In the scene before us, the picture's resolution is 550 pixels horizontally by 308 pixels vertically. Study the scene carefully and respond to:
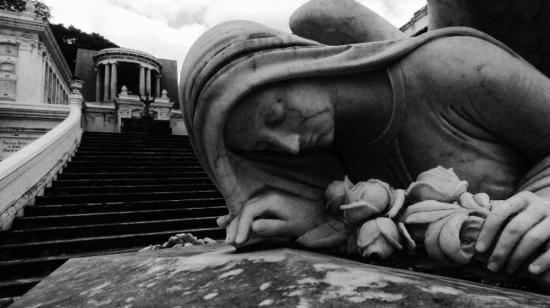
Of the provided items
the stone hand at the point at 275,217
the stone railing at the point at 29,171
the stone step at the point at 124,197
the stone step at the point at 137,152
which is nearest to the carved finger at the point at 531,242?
the stone hand at the point at 275,217

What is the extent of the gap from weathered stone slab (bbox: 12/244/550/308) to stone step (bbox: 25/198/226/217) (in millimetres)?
3710

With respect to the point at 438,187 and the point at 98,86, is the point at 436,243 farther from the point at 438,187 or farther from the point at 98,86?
the point at 98,86

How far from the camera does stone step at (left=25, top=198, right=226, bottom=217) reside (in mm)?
4707

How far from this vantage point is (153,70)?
29.0m

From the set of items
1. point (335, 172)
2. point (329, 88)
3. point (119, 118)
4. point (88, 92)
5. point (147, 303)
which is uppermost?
point (88, 92)

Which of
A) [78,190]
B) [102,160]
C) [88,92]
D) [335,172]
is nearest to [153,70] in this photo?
[88,92]

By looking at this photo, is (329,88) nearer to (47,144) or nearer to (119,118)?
(47,144)

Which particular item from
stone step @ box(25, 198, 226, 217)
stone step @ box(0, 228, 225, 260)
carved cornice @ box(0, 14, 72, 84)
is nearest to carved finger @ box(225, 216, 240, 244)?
stone step @ box(0, 228, 225, 260)

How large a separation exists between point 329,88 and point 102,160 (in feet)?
23.2

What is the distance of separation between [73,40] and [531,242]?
43.9m

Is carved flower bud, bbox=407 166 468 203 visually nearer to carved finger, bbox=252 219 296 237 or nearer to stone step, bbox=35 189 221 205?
carved finger, bbox=252 219 296 237

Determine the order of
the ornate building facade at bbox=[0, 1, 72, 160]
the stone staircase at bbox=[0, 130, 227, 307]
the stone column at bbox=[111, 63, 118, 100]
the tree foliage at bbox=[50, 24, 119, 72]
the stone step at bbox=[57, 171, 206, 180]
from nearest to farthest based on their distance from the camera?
the stone staircase at bbox=[0, 130, 227, 307]
the stone step at bbox=[57, 171, 206, 180]
the ornate building facade at bbox=[0, 1, 72, 160]
the stone column at bbox=[111, 63, 118, 100]
the tree foliage at bbox=[50, 24, 119, 72]

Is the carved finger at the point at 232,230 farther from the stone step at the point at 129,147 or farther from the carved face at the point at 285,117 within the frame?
the stone step at the point at 129,147

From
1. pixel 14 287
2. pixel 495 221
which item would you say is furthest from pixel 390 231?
pixel 14 287
